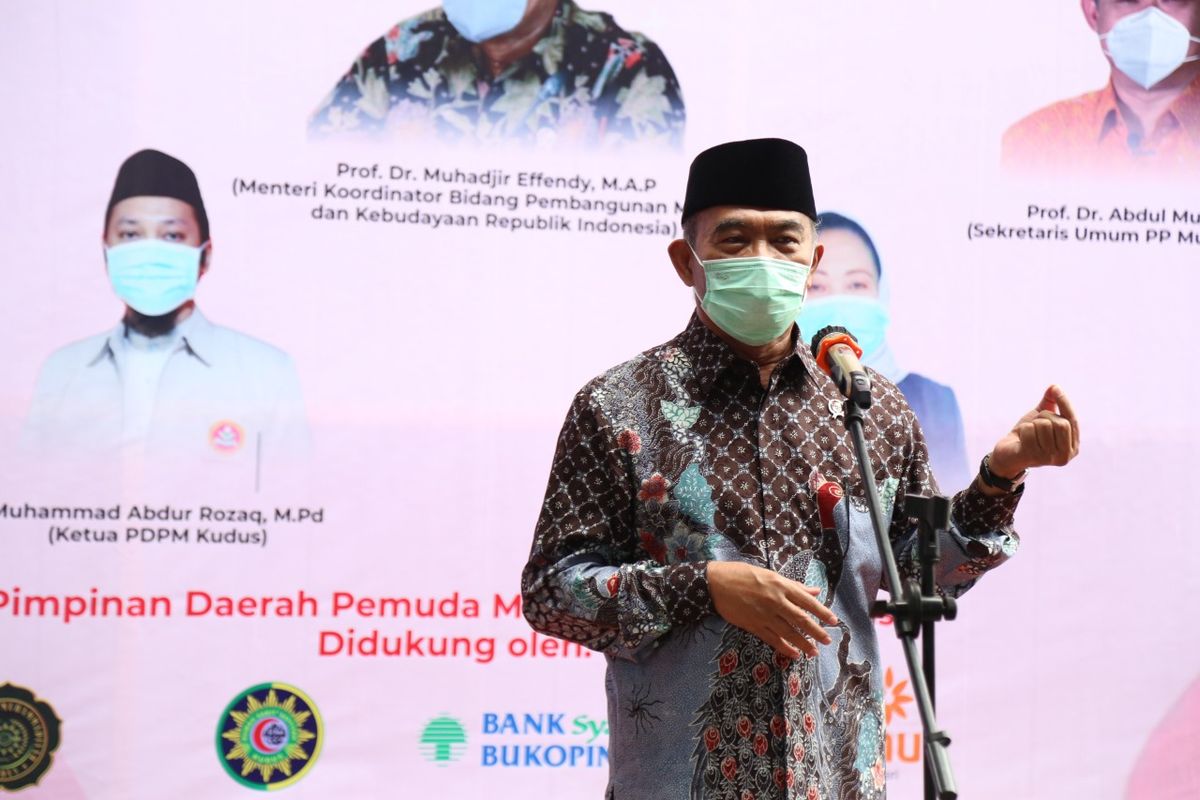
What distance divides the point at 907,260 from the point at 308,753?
198 centimetres

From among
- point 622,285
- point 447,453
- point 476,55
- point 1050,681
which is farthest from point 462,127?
point 1050,681

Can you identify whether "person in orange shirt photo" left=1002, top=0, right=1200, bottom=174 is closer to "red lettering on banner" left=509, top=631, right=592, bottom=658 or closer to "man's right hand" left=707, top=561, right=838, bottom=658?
"red lettering on banner" left=509, top=631, right=592, bottom=658

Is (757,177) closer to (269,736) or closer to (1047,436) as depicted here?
(1047,436)

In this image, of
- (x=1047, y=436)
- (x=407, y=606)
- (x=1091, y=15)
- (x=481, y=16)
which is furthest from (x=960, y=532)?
(x=1091, y=15)

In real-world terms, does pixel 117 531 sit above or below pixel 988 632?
above

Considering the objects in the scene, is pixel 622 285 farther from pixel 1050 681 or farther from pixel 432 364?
pixel 1050 681

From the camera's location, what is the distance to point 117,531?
3.13m

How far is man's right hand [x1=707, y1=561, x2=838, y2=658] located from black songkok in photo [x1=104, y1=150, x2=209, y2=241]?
2.03 m

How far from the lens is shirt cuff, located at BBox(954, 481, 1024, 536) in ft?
6.14

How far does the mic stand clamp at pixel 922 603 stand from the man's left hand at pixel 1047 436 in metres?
0.25

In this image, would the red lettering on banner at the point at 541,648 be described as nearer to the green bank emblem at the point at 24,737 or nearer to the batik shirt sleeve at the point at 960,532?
the green bank emblem at the point at 24,737

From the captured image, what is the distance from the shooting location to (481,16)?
10.8 feet

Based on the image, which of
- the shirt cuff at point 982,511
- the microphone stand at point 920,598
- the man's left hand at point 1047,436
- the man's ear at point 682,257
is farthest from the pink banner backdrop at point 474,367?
the microphone stand at point 920,598

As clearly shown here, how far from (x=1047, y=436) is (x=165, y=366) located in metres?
2.21
